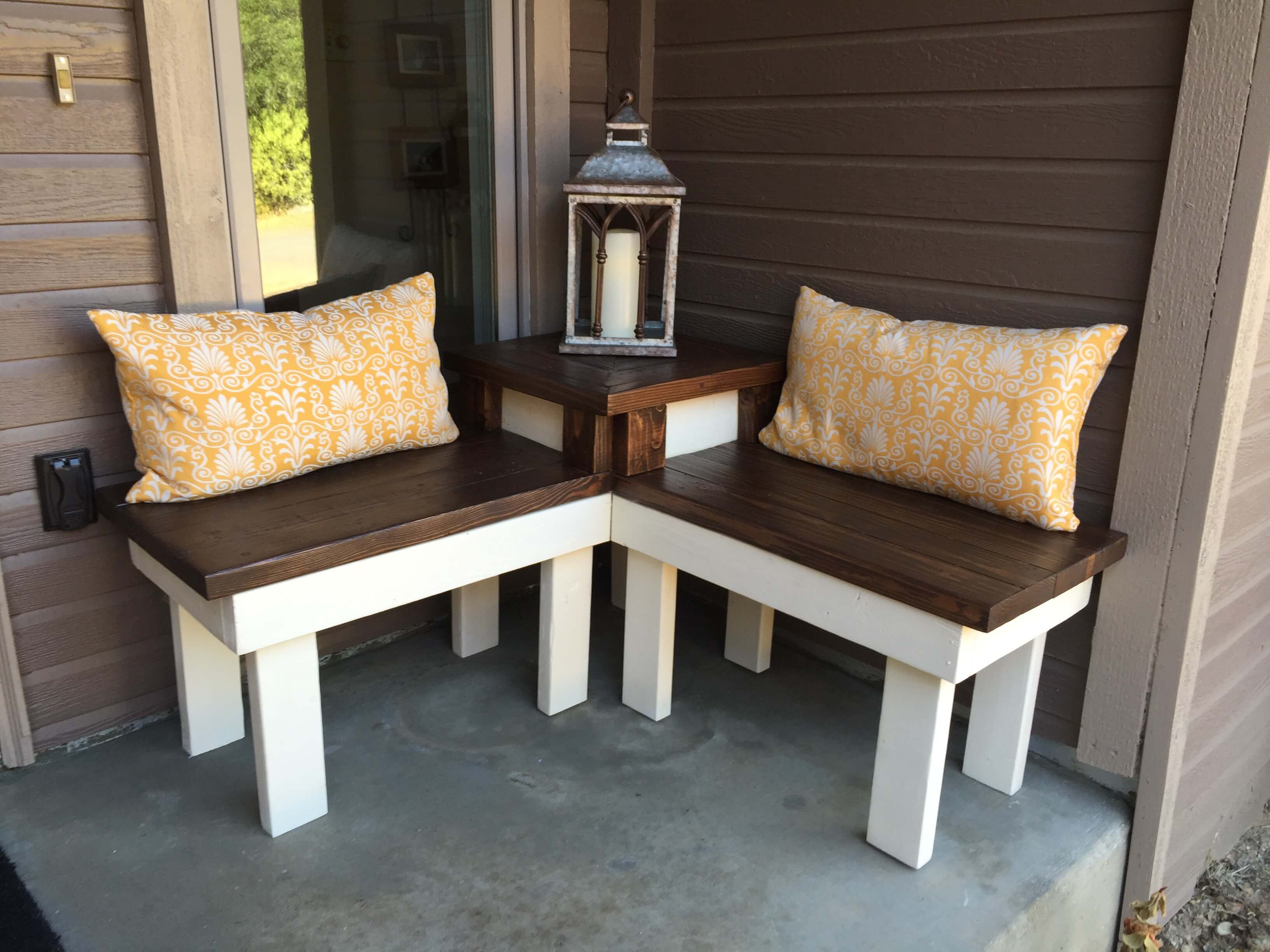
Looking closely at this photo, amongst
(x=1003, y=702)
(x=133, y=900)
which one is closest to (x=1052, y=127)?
(x=1003, y=702)

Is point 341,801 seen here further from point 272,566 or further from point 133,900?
point 272,566

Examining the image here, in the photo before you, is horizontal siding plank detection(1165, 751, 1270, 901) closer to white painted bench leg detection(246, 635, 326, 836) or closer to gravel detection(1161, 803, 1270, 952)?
gravel detection(1161, 803, 1270, 952)

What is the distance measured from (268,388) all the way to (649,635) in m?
0.91

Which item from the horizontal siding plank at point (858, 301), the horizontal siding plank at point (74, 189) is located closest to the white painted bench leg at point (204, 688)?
the horizontal siding plank at point (74, 189)

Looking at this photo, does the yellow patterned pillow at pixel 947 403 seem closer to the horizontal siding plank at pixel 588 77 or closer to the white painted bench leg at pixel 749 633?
the white painted bench leg at pixel 749 633

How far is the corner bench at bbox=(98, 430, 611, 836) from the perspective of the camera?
1641 mm

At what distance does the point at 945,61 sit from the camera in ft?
6.53

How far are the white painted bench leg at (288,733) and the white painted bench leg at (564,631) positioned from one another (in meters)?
0.52

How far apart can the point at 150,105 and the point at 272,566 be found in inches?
36.0

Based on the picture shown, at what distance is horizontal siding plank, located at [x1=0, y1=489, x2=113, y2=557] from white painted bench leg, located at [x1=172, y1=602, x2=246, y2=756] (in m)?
0.27

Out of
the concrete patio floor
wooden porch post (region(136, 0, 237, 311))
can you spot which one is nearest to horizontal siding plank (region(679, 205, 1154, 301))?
the concrete patio floor

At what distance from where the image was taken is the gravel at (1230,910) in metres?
2.06

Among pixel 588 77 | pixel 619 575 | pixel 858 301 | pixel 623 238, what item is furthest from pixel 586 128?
pixel 619 575

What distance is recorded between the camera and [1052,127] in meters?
1.87
